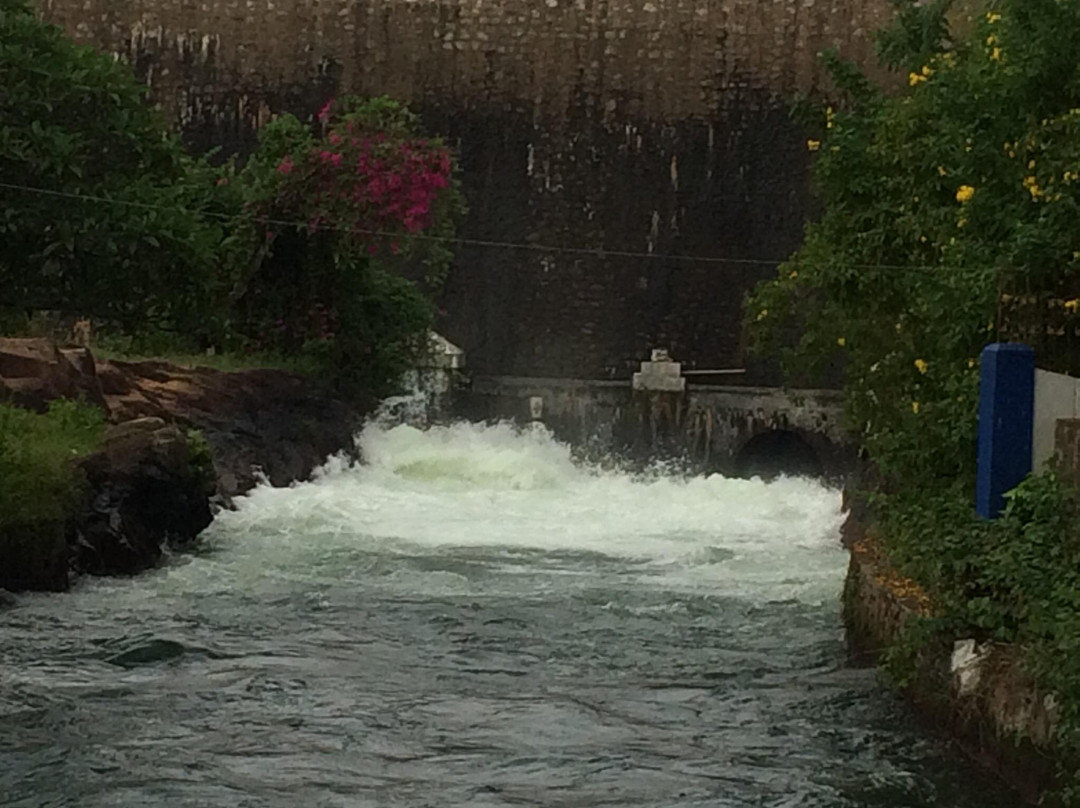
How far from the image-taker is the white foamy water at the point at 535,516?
11.7 meters

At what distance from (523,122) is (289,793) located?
549 inches

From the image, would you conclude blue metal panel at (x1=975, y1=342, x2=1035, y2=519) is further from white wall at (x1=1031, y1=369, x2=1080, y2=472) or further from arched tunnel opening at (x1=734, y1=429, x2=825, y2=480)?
arched tunnel opening at (x1=734, y1=429, x2=825, y2=480)

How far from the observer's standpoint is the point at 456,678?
26.7ft

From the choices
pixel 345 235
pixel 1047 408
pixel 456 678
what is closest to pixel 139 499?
pixel 456 678

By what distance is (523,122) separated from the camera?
63.7 ft

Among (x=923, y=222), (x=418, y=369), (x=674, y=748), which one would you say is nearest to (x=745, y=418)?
(x=418, y=369)

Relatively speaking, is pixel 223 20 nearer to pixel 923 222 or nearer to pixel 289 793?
pixel 923 222

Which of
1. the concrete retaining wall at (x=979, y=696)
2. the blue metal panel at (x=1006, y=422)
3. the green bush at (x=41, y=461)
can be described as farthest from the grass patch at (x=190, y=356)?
the blue metal panel at (x=1006, y=422)

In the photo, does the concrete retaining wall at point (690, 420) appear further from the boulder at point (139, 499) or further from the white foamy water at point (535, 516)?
the boulder at point (139, 499)

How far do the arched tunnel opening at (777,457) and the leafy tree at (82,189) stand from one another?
5878 mm

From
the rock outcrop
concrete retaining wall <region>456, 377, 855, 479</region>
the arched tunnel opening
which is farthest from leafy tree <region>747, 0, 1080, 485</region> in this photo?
the arched tunnel opening

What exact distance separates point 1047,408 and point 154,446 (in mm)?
6135

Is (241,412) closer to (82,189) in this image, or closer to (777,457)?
(82,189)

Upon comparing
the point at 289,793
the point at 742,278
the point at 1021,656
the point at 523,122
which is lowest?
the point at 289,793
